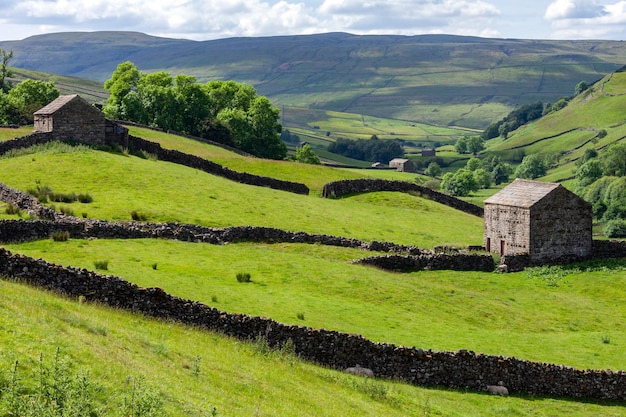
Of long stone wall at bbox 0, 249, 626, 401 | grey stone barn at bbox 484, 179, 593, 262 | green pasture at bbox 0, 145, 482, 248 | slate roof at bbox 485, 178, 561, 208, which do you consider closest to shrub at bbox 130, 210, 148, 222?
green pasture at bbox 0, 145, 482, 248

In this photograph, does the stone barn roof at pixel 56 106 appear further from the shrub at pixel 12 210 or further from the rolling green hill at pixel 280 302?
the shrub at pixel 12 210

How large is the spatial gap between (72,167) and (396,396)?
41929 millimetres

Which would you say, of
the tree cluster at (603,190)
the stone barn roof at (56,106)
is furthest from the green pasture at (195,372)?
the tree cluster at (603,190)

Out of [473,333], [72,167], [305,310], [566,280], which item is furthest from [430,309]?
[72,167]

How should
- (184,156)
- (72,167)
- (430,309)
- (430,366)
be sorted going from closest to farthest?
(430,366) < (430,309) < (72,167) < (184,156)

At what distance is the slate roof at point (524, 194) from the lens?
5609cm

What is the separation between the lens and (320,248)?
162ft

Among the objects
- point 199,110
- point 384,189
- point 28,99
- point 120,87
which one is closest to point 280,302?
point 384,189

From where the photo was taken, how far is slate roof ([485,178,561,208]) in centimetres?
5609

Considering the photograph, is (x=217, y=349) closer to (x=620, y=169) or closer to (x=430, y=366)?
(x=430, y=366)

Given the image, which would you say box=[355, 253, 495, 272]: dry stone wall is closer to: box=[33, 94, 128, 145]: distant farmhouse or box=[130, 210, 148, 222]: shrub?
box=[130, 210, 148, 222]: shrub

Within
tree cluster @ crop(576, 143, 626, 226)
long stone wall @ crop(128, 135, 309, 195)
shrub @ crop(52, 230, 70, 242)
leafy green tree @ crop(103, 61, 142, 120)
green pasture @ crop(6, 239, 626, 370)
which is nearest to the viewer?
green pasture @ crop(6, 239, 626, 370)

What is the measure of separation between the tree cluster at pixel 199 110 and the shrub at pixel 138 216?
187ft

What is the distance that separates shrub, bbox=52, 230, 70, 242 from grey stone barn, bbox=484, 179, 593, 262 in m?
29.7
